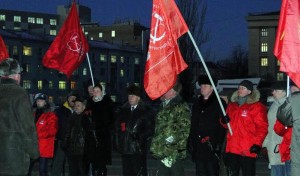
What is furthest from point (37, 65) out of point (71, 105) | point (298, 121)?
point (298, 121)

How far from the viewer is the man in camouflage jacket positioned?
9102 millimetres

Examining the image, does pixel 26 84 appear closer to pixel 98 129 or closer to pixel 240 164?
pixel 98 129

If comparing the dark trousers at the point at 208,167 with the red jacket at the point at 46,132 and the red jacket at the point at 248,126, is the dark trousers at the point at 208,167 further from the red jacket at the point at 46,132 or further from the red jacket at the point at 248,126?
the red jacket at the point at 46,132

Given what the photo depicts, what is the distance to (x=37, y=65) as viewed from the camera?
88562 millimetres

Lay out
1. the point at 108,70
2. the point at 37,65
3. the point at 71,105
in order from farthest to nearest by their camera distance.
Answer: the point at 108,70
the point at 37,65
the point at 71,105

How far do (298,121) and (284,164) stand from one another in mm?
2504

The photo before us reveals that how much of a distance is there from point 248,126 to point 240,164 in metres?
0.61

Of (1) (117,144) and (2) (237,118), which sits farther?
(1) (117,144)

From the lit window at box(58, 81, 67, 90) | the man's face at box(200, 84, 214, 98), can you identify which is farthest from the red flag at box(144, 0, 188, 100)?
the lit window at box(58, 81, 67, 90)

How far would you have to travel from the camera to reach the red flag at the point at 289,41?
7.50 meters

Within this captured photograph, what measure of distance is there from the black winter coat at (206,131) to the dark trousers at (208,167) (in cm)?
7

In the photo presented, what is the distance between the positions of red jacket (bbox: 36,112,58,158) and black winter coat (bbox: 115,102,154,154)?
186 cm

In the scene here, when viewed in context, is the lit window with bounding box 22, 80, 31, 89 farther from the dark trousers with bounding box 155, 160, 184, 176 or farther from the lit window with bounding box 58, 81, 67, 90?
the dark trousers with bounding box 155, 160, 184, 176

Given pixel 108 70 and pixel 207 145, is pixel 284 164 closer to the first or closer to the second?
pixel 207 145
